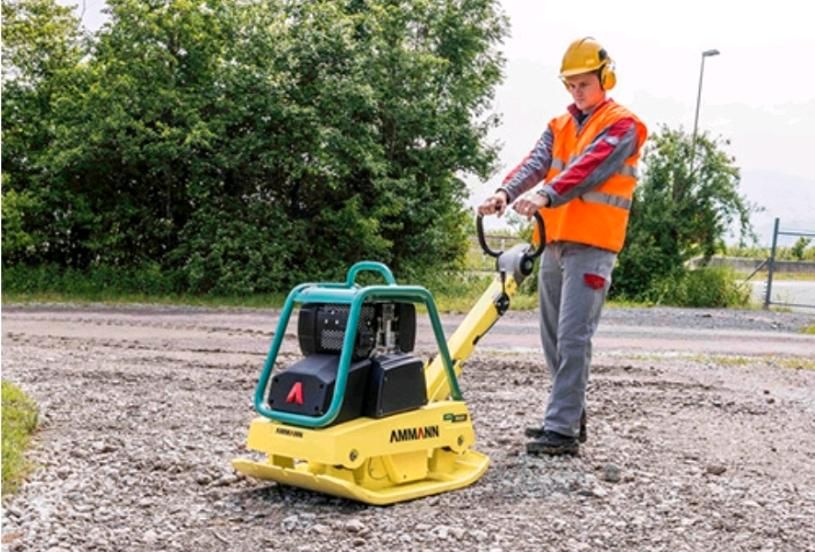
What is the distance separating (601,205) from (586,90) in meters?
0.62

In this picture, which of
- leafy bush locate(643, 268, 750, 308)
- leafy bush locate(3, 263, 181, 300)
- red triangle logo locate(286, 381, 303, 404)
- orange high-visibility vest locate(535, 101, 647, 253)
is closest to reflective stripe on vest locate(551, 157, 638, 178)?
orange high-visibility vest locate(535, 101, 647, 253)

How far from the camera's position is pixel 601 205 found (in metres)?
5.41

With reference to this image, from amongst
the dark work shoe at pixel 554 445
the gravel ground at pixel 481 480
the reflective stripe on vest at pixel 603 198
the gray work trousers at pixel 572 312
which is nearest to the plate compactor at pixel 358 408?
the gravel ground at pixel 481 480

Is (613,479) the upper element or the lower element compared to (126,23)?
lower

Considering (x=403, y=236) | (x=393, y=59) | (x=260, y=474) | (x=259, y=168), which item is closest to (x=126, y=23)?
(x=259, y=168)

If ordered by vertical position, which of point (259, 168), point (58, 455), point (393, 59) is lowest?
point (58, 455)

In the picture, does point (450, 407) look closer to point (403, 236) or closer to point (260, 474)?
point (260, 474)

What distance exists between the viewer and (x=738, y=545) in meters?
4.35

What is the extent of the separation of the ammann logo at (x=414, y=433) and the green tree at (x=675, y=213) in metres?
17.2

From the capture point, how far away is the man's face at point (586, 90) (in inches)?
213

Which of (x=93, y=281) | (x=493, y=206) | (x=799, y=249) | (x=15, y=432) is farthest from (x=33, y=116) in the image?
(x=799, y=249)

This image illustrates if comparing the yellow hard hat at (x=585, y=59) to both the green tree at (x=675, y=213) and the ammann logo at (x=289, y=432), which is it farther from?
the green tree at (x=675, y=213)

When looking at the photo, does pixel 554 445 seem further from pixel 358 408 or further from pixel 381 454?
pixel 358 408

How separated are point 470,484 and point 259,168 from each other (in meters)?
13.8
